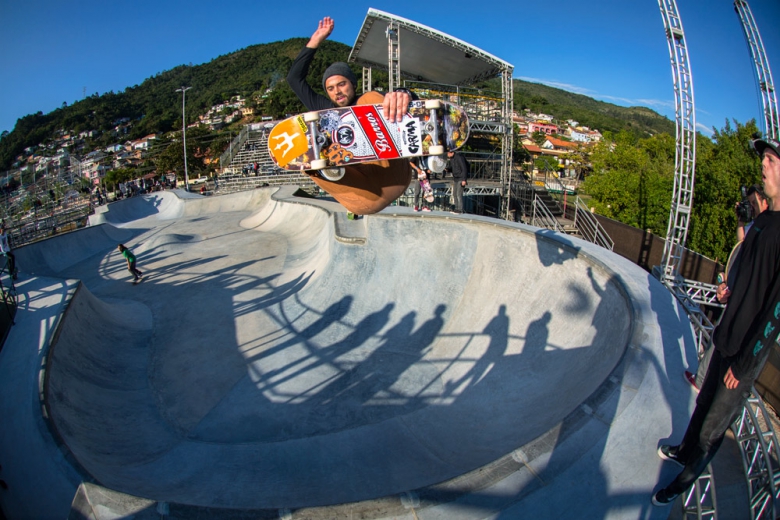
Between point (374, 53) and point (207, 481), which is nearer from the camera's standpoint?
point (207, 481)

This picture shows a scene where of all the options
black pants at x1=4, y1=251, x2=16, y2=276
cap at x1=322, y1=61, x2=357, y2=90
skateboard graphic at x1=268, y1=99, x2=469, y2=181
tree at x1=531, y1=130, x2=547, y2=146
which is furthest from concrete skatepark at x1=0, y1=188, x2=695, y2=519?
tree at x1=531, y1=130, x2=547, y2=146

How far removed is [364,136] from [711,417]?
3782 mm

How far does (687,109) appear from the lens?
8359mm

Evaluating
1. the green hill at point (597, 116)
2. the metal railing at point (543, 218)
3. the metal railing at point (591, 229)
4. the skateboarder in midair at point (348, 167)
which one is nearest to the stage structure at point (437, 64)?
the metal railing at point (543, 218)

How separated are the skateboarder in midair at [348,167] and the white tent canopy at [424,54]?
14.5 metres

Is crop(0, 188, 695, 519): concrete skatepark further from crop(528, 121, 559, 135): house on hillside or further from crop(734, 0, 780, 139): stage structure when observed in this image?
crop(528, 121, 559, 135): house on hillside

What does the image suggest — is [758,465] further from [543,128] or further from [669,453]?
[543,128]

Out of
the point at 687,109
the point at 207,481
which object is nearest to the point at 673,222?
the point at 687,109

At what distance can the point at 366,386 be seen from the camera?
6535mm

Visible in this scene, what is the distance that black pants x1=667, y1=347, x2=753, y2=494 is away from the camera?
98.7 inches

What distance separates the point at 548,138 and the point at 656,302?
122 metres

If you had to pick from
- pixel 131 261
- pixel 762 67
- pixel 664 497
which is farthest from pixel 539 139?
pixel 664 497

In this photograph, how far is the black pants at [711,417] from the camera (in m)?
2.51

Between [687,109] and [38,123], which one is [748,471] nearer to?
[687,109]
